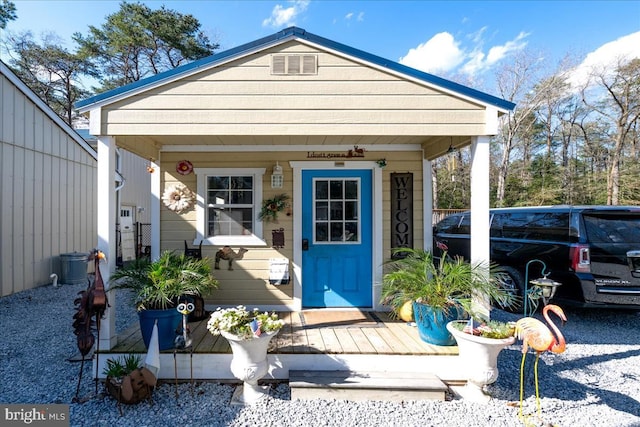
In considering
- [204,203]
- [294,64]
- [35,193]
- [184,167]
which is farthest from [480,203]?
[35,193]

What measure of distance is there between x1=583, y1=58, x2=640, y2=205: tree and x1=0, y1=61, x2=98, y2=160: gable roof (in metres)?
18.6

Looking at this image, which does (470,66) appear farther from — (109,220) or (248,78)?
(109,220)

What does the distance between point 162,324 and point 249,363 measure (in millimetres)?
891

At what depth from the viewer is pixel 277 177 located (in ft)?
13.4

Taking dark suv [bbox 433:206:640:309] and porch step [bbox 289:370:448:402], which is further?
dark suv [bbox 433:206:640:309]

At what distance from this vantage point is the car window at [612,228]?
13.1 ft

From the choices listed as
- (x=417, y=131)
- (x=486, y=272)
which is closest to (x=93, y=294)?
(x=417, y=131)

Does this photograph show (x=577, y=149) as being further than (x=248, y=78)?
Yes

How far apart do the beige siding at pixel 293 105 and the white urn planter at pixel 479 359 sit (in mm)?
1765

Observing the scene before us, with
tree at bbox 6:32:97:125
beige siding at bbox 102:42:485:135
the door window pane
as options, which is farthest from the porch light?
tree at bbox 6:32:97:125

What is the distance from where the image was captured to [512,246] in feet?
16.3

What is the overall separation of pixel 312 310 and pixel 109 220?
2.49 metres

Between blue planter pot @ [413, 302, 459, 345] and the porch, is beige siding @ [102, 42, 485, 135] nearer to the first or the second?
blue planter pot @ [413, 302, 459, 345]

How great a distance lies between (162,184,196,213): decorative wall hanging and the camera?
13.5 ft
